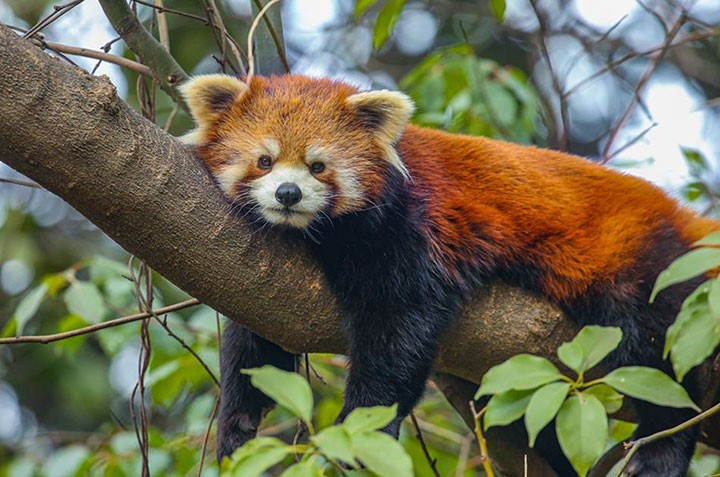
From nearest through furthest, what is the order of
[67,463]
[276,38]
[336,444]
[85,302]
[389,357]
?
[336,444]
[389,357]
[276,38]
[85,302]
[67,463]

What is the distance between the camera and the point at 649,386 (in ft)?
6.88

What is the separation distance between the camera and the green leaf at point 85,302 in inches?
145

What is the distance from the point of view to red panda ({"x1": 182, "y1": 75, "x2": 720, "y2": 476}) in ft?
10.2

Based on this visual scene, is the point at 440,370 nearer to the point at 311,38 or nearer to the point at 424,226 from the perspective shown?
the point at 424,226

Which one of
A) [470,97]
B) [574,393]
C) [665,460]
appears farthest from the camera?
[470,97]

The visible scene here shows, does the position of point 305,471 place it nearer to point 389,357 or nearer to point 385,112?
point 389,357

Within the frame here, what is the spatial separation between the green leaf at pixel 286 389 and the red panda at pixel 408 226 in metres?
1.12

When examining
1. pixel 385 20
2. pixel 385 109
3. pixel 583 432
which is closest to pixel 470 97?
pixel 385 20

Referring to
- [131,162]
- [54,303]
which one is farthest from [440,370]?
[54,303]

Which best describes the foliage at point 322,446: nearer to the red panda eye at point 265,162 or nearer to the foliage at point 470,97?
the red panda eye at point 265,162

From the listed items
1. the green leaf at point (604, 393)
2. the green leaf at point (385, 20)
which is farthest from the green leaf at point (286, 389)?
the green leaf at point (385, 20)

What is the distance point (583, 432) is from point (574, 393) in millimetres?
129

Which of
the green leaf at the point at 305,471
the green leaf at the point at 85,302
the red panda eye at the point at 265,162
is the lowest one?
the green leaf at the point at 85,302

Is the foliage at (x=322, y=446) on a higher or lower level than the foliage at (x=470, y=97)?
higher
